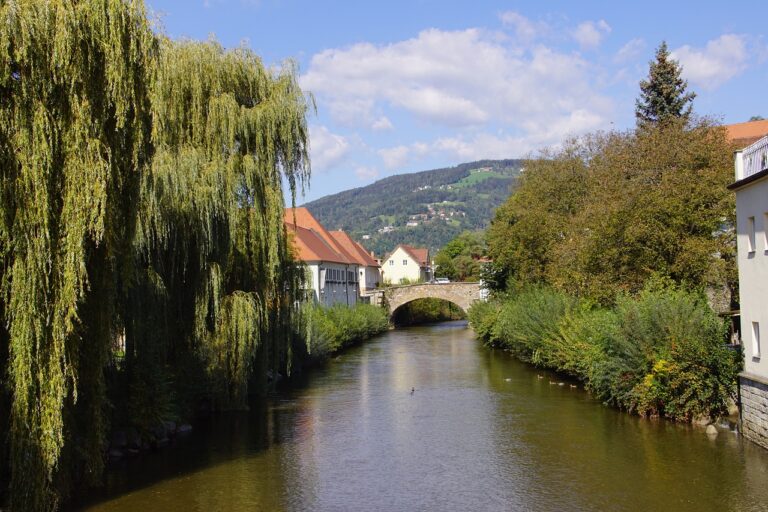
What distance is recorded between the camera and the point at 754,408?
53.1ft

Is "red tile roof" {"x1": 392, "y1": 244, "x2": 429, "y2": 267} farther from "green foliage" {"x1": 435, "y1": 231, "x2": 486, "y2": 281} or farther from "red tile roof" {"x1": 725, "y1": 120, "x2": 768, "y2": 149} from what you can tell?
"red tile roof" {"x1": 725, "y1": 120, "x2": 768, "y2": 149}

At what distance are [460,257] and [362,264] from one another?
3411 cm

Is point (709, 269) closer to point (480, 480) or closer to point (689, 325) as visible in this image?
point (689, 325)

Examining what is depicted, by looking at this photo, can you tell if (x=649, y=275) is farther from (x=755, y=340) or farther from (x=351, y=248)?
(x=351, y=248)

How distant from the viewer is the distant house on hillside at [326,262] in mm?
49216

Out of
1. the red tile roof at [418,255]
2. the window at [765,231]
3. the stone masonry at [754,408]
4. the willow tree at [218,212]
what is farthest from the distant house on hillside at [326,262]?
the red tile roof at [418,255]

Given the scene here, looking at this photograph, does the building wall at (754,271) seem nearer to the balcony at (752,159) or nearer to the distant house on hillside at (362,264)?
the balcony at (752,159)

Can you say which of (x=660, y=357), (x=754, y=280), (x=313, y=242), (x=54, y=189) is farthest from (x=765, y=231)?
(x=313, y=242)

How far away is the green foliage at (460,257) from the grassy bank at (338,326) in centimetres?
3843

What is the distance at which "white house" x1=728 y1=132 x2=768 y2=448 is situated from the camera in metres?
15.4

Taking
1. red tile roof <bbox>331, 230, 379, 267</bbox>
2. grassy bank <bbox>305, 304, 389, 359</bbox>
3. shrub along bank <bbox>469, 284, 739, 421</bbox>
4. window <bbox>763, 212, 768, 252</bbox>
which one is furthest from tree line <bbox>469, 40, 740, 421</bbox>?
red tile roof <bbox>331, 230, 379, 267</bbox>

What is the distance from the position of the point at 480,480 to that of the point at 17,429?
860 cm

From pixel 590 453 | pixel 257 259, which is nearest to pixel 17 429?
pixel 257 259

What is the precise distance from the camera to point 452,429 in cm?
2006
